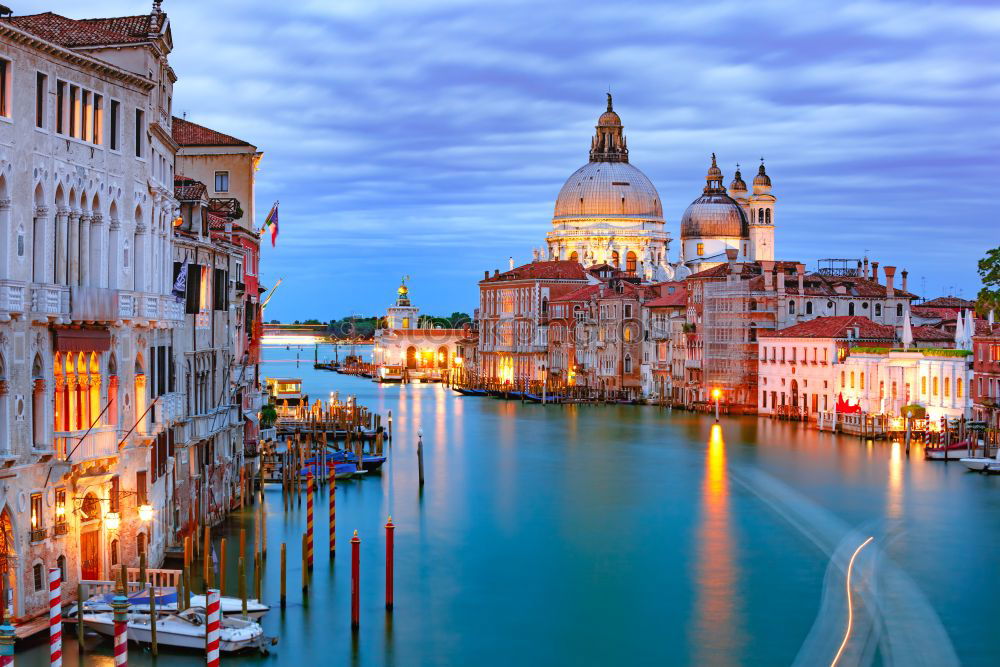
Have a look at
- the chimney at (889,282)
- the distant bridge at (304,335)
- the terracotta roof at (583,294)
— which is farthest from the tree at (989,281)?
the distant bridge at (304,335)

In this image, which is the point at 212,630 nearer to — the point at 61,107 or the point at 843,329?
the point at 61,107

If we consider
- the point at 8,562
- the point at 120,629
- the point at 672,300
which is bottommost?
the point at 120,629

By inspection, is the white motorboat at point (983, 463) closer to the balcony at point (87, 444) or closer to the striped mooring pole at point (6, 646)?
the balcony at point (87, 444)

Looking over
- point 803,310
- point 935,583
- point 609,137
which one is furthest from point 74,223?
point 609,137

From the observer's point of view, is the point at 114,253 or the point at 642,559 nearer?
the point at 114,253

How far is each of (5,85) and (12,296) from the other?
182 centimetres

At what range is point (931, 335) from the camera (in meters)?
48.4

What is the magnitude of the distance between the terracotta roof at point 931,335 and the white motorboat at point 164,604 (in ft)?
116

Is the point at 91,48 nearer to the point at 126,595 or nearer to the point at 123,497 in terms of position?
the point at 123,497

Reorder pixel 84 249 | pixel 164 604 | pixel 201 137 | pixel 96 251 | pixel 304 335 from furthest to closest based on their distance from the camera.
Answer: pixel 304 335, pixel 201 137, pixel 164 604, pixel 96 251, pixel 84 249

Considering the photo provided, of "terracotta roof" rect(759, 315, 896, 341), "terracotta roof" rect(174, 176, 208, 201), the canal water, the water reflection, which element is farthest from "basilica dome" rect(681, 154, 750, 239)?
"terracotta roof" rect(174, 176, 208, 201)

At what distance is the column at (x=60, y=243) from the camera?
47.2 ft

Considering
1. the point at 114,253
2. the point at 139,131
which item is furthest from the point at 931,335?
the point at 114,253

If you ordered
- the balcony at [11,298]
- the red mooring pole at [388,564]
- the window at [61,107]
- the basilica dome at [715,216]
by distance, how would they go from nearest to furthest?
1. the balcony at [11,298]
2. the window at [61,107]
3. the red mooring pole at [388,564]
4. the basilica dome at [715,216]
